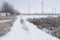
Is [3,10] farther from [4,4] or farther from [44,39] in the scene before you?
[44,39]

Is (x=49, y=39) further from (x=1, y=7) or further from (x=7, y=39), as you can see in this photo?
(x=1, y=7)

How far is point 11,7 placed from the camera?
110 m

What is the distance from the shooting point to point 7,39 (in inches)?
490

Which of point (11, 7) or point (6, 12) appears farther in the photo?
point (11, 7)

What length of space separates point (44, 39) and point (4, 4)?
320ft

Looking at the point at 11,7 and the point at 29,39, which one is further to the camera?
the point at 11,7

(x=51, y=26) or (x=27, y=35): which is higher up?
(x=27, y=35)

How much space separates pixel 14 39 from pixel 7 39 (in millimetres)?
545

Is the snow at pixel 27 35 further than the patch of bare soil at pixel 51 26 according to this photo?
No

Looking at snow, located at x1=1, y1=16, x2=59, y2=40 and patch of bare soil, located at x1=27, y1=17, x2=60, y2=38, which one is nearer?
snow, located at x1=1, y1=16, x2=59, y2=40

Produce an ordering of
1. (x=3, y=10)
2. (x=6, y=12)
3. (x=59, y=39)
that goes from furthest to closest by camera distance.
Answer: (x=3, y=10) < (x=6, y=12) < (x=59, y=39)

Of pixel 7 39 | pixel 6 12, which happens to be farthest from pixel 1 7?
pixel 7 39

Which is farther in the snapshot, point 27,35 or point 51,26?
point 51,26

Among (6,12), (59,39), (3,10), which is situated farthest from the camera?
(3,10)
